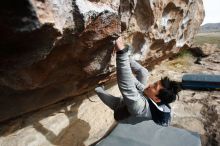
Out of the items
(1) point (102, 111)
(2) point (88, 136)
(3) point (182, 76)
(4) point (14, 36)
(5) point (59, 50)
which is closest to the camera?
(4) point (14, 36)

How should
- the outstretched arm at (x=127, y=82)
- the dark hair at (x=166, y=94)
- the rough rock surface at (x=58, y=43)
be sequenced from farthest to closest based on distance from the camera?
the dark hair at (x=166, y=94), the outstretched arm at (x=127, y=82), the rough rock surface at (x=58, y=43)

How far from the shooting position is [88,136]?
11.4 feet

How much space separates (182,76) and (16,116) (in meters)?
3.23

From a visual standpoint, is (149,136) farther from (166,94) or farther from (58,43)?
(58,43)

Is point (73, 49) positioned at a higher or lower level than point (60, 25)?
lower

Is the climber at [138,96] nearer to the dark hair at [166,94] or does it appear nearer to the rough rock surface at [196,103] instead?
the dark hair at [166,94]

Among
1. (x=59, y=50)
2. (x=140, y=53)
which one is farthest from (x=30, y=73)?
(x=140, y=53)

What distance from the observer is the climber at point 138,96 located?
8.68ft

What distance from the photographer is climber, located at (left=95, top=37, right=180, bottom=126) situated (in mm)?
2645

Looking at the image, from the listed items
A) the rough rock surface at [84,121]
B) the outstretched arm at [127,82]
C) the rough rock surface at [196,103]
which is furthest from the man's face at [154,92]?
the rough rock surface at [196,103]

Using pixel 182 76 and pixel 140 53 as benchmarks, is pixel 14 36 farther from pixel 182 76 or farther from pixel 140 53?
pixel 182 76

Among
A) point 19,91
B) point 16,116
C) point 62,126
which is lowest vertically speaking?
point 62,126

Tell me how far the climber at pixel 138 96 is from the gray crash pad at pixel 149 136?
146mm

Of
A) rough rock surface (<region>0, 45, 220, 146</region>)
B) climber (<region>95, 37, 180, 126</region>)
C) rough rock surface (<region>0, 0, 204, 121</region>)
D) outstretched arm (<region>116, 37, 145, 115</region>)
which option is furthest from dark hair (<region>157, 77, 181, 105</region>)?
rough rock surface (<region>0, 45, 220, 146</region>)
